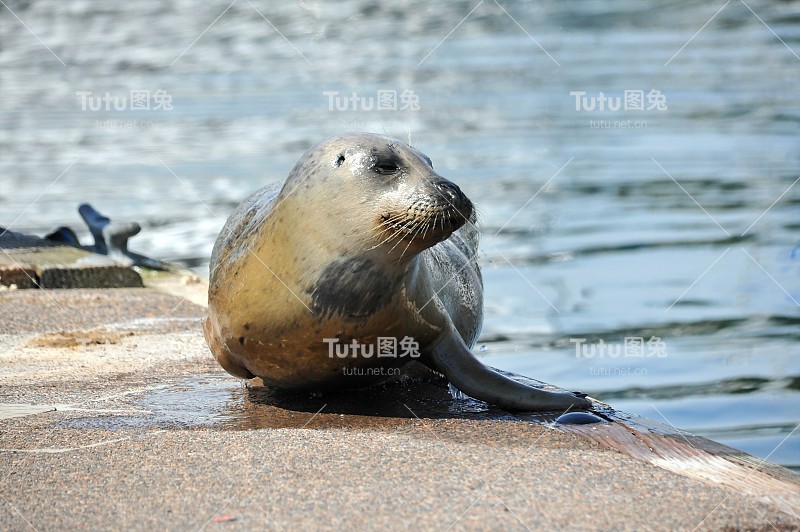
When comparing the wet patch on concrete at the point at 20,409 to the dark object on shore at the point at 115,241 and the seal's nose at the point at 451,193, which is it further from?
the dark object on shore at the point at 115,241

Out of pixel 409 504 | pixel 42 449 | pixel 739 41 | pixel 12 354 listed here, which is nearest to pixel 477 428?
pixel 409 504

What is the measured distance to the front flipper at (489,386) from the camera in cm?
548

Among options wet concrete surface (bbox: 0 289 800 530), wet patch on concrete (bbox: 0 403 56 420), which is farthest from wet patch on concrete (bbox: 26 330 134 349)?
wet patch on concrete (bbox: 0 403 56 420)

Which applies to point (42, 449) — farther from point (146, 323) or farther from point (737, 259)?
point (737, 259)

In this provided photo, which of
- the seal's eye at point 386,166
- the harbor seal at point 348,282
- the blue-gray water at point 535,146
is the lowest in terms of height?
the blue-gray water at point 535,146

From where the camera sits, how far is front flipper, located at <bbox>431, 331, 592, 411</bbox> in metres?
5.48

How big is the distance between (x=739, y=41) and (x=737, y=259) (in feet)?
50.3

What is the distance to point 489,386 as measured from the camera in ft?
18.1

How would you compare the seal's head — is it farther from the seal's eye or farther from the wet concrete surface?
the wet concrete surface

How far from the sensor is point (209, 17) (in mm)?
33250

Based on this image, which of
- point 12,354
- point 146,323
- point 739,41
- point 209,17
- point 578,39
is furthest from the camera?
point 209,17

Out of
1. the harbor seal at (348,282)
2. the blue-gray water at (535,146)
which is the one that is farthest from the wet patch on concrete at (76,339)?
the blue-gray water at (535,146)

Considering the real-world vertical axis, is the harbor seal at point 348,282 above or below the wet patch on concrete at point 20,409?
above

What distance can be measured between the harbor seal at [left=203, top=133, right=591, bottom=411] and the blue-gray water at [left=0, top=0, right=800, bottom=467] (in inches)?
69.8
